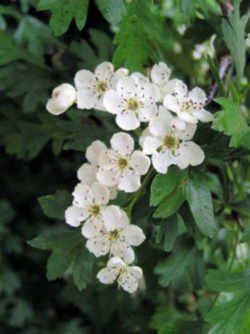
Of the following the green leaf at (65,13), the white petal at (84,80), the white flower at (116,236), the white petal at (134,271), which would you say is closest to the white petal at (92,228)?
the white flower at (116,236)

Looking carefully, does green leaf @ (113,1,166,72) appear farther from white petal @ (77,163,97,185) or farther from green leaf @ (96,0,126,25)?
white petal @ (77,163,97,185)

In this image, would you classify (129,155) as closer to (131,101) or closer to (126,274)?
(131,101)

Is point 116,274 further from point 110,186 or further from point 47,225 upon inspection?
point 47,225

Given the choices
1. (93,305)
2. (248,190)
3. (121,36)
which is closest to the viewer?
(121,36)

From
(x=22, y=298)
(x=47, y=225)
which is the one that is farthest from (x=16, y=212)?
(x=22, y=298)

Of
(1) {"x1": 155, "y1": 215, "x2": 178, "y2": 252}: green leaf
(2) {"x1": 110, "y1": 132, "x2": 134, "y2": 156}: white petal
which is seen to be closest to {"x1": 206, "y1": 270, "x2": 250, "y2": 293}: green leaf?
(1) {"x1": 155, "y1": 215, "x2": 178, "y2": 252}: green leaf

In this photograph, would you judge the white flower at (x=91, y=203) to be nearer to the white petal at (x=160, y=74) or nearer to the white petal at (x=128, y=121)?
the white petal at (x=128, y=121)
